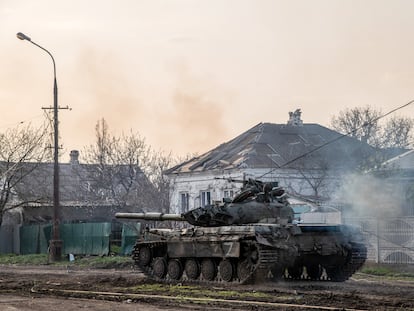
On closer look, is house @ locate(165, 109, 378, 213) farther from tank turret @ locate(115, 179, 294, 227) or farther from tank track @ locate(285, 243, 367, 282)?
tank turret @ locate(115, 179, 294, 227)

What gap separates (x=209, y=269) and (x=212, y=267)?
0.35 feet

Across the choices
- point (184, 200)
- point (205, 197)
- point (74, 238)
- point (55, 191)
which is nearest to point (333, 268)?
point (55, 191)

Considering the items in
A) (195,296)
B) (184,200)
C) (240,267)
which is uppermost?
(184,200)

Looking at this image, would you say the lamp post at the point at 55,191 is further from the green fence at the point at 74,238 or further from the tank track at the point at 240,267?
the tank track at the point at 240,267

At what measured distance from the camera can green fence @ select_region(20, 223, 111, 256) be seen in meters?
37.3

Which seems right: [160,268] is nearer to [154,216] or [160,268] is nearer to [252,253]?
[154,216]

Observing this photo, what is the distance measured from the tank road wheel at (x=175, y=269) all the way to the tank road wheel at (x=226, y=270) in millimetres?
1844

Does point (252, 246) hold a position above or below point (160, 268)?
above

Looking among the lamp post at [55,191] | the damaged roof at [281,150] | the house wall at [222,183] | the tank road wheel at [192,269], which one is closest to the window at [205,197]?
the house wall at [222,183]

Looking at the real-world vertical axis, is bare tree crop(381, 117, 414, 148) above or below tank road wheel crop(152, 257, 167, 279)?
above

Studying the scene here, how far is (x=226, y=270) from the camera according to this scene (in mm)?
21266

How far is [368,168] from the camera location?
29.7m

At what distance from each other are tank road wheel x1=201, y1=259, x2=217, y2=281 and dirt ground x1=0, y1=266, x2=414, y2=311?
34.9 inches

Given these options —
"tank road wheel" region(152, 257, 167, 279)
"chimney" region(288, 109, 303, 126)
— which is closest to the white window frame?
"chimney" region(288, 109, 303, 126)
